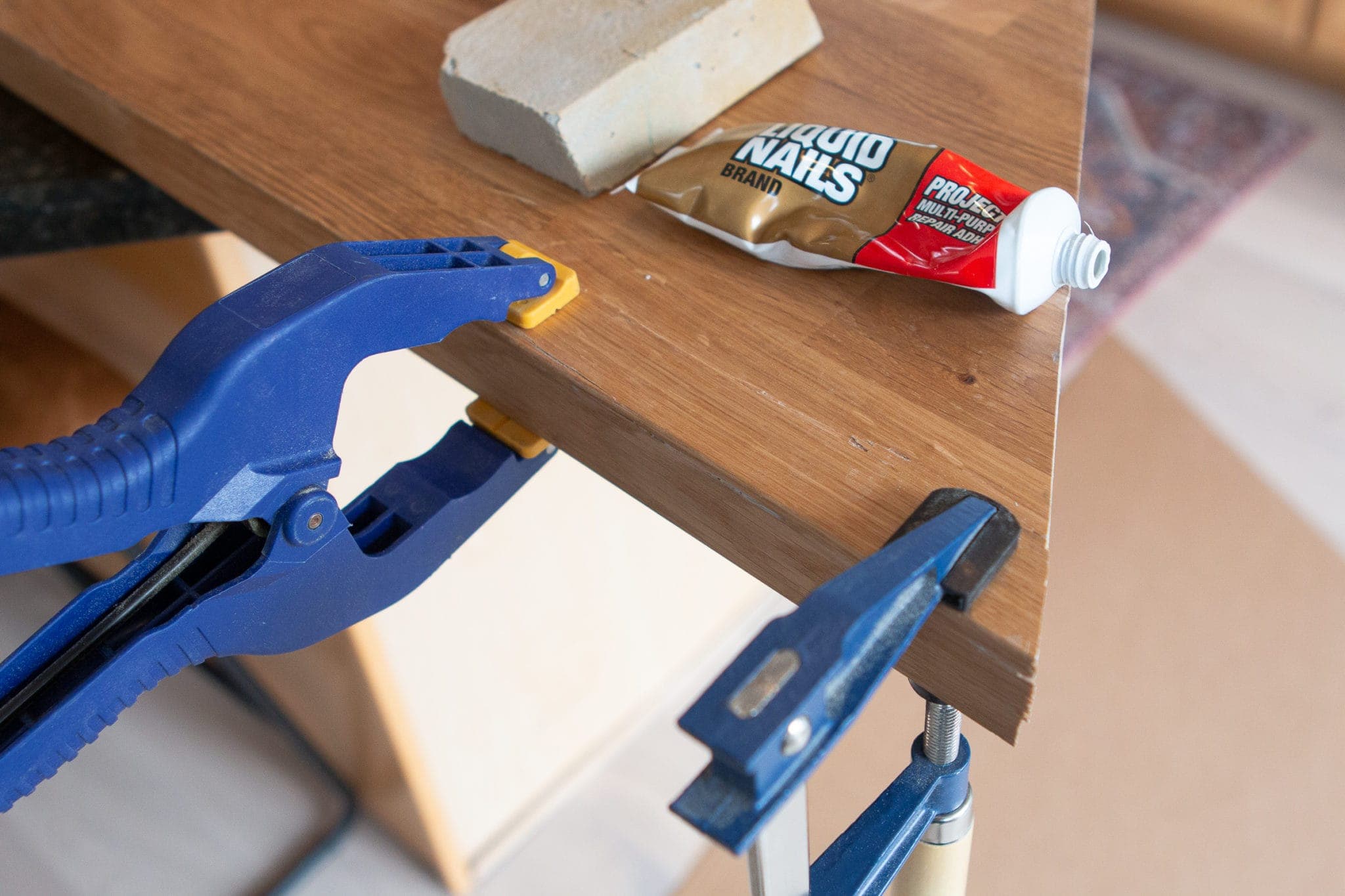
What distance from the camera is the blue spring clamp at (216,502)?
1.15 ft

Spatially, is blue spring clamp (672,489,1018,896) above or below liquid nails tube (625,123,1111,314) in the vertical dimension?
below

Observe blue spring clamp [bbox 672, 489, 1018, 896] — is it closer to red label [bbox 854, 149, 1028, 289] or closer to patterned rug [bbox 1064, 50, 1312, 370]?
red label [bbox 854, 149, 1028, 289]

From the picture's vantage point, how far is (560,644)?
1135 mm

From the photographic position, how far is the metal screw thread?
44cm

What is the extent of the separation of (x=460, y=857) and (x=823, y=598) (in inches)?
38.6

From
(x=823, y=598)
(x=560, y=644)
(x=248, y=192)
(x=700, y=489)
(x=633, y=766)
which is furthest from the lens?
(x=633, y=766)

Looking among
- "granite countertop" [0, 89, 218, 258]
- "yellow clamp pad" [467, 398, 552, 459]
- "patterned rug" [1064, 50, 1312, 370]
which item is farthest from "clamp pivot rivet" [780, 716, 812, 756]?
"patterned rug" [1064, 50, 1312, 370]

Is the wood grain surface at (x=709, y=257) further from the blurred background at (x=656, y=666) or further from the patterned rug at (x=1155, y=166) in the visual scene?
the patterned rug at (x=1155, y=166)

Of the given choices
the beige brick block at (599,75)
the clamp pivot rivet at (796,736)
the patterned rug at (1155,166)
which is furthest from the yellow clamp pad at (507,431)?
the patterned rug at (1155,166)

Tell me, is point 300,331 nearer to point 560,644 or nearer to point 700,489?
point 700,489

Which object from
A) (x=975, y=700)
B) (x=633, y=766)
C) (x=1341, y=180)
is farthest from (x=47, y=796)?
(x=1341, y=180)

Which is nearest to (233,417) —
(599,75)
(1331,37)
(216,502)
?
(216,502)

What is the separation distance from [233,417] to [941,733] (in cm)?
30

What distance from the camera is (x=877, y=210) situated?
19.5 inches
